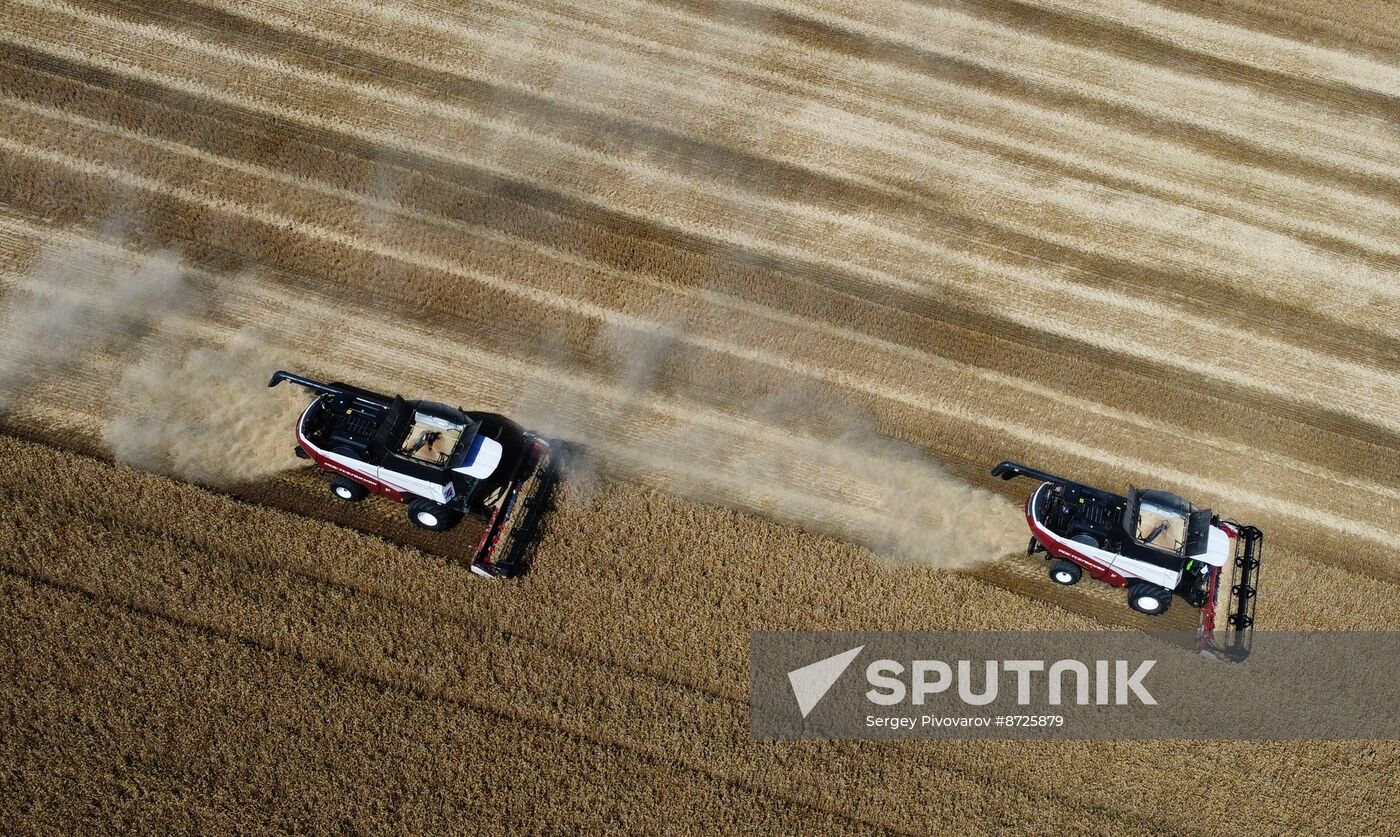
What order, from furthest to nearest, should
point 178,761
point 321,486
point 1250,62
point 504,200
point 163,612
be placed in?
1. point 1250,62
2. point 504,200
3. point 321,486
4. point 163,612
5. point 178,761

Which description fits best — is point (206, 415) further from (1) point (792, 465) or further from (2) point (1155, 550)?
(2) point (1155, 550)

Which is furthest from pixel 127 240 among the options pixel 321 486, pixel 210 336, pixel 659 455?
pixel 659 455

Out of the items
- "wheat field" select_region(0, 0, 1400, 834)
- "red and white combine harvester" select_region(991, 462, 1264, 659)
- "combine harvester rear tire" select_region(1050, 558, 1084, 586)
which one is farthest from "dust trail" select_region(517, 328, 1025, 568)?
"red and white combine harvester" select_region(991, 462, 1264, 659)

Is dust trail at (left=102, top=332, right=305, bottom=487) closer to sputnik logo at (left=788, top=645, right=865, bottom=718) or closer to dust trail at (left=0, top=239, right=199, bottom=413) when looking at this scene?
→ dust trail at (left=0, top=239, right=199, bottom=413)

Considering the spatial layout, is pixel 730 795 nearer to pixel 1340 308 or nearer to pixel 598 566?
pixel 598 566

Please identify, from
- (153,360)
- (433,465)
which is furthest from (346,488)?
(153,360)
